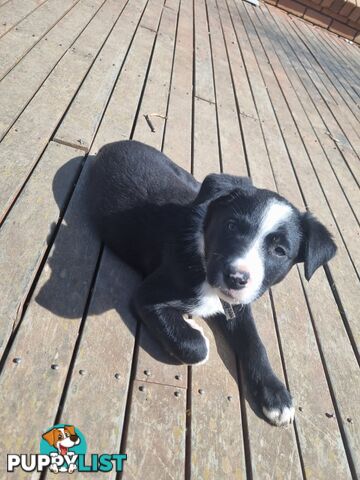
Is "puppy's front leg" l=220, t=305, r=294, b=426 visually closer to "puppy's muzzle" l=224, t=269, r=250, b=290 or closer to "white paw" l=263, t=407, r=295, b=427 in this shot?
"white paw" l=263, t=407, r=295, b=427

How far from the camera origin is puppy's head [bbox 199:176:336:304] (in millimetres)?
2076

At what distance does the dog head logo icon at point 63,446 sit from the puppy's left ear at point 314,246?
49.7 inches

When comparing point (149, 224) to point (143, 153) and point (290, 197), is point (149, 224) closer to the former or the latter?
point (143, 153)

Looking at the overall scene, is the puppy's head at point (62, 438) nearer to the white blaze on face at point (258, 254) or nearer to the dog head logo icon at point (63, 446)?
the dog head logo icon at point (63, 446)

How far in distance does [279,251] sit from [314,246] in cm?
18

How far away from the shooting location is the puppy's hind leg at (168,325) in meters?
2.18

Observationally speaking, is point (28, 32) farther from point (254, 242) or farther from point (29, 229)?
point (254, 242)

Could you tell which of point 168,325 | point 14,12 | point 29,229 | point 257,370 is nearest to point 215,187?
point 168,325

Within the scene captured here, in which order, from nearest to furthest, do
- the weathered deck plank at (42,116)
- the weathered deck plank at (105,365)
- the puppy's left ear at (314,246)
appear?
the weathered deck plank at (105,365)
the puppy's left ear at (314,246)
the weathered deck plank at (42,116)

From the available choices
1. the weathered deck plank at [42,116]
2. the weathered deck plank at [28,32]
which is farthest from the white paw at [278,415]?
the weathered deck plank at [28,32]

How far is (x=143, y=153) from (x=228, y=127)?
1884mm

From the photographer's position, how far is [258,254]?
2.13 meters

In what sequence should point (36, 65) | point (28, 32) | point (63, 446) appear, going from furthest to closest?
point (28, 32)
point (36, 65)
point (63, 446)

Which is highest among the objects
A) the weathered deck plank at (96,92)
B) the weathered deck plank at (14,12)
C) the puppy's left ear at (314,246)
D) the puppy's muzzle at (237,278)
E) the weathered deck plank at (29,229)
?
the puppy's left ear at (314,246)
